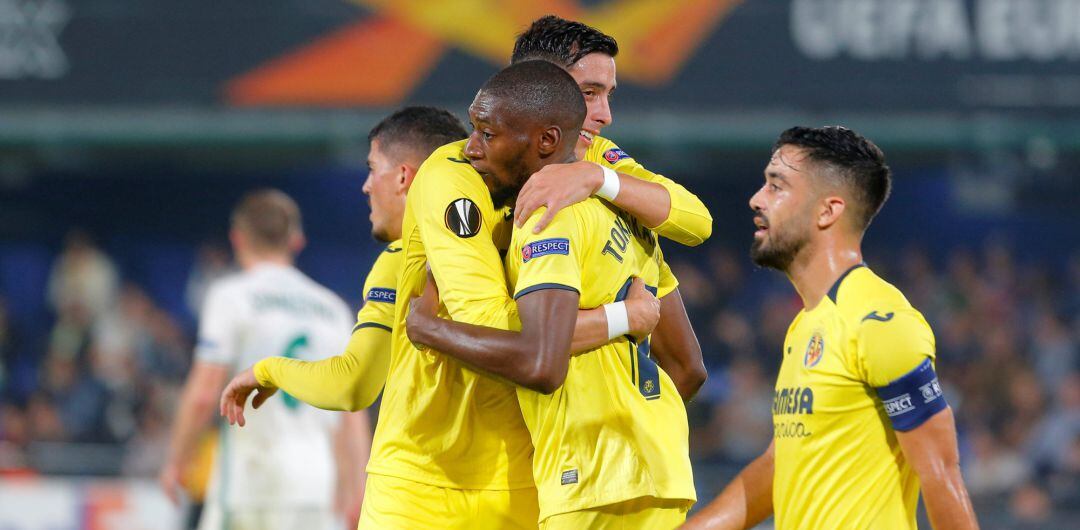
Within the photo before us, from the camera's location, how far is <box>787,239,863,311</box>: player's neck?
373cm

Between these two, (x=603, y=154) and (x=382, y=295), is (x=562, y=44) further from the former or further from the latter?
(x=382, y=295)

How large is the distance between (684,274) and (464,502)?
10.1m

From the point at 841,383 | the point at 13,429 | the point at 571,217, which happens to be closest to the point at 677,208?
the point at 571,217

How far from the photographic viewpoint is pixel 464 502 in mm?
4148

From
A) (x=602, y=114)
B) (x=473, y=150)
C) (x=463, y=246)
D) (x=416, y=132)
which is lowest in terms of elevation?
(x=463, y=246)

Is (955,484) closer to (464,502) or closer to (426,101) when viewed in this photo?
(464,502)

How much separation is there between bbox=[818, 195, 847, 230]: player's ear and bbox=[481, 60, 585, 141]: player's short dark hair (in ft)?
2.35

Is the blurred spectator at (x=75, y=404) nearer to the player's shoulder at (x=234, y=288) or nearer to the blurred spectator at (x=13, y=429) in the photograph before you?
the blurred spectator at (x=13, y=429)

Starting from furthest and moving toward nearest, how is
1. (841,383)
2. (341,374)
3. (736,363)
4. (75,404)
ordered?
(75,404)
(736,363)
(341,374)
(841,383)

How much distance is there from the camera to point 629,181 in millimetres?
3922

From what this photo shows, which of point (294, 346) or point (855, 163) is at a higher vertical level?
point (294, 346)

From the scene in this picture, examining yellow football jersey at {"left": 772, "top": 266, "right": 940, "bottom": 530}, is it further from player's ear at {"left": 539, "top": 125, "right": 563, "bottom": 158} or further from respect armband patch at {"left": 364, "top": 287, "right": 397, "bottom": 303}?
respect armband patch at {"left": 364, "top": 287, "right": 397, "bottom": 303}

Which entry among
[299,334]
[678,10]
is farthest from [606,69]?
[678,10]

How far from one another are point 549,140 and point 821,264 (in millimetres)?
813
